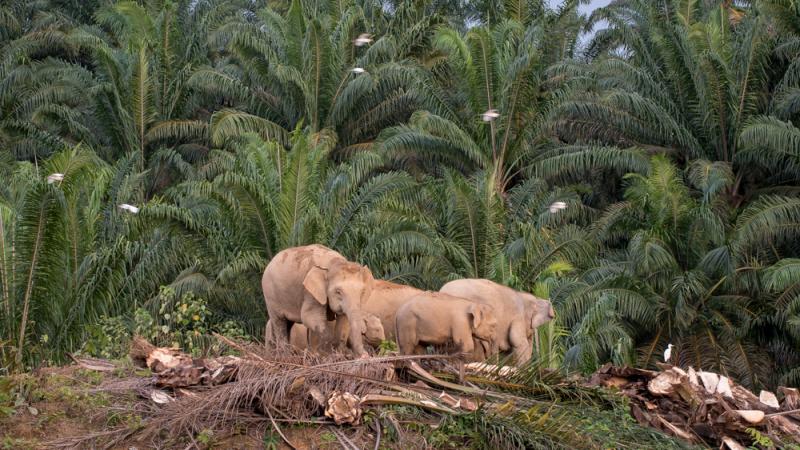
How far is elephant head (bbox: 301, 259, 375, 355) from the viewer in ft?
47.0

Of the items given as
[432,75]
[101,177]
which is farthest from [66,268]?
[432,75]

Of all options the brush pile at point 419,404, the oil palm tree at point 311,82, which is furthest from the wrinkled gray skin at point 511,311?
the oil palm tree at point 311,82

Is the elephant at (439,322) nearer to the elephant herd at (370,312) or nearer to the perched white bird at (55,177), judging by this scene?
the elephant herd at (370,312)

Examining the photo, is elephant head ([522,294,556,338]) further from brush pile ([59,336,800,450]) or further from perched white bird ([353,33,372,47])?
perched white bird ([353,33,372,47])

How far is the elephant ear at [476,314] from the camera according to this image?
573 inches

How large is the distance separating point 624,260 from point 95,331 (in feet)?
47.1

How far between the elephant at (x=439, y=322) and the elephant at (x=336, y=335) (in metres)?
0.29

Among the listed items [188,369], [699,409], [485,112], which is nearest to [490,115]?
[485,112]

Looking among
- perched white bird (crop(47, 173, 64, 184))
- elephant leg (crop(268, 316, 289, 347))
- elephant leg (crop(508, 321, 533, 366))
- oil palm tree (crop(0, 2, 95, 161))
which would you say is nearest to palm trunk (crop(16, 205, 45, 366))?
perched white bird (crop(47, 173, 64, 184))

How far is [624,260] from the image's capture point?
1154 inches

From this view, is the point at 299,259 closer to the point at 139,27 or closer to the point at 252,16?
the point at 139,27

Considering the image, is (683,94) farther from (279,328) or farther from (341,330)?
(341,330)

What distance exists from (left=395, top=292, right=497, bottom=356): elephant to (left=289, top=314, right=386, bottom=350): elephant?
29cm

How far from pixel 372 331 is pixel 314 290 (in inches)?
32.0
